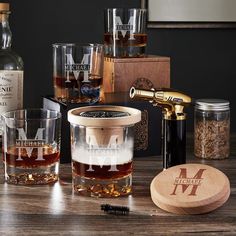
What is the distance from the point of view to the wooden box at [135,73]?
57.4 inches

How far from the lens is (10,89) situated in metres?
1.44

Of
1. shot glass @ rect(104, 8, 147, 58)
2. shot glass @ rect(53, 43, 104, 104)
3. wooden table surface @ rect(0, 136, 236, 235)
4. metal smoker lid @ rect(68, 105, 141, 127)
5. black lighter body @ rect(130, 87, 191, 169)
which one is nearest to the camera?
wooden table surface @ rect(0, 136, 236, 235)

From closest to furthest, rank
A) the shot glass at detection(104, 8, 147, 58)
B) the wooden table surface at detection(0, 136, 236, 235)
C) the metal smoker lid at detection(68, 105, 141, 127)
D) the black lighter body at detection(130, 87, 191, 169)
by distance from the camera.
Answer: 1. the wooden table surface at detection(0, 136, 236, 235)
2. the metal smoker lid at detection(68, 105, 141, 127)
3. the black lighter body at detection(130, 87, 191, 169)
4. the shot glass at detection(104, 8, 147, 58)

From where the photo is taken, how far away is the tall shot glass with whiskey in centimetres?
109

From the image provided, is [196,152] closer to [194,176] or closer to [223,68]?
[194,176]

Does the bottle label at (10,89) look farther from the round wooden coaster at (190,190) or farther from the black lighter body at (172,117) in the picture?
the round wooden coaster at (190,190)

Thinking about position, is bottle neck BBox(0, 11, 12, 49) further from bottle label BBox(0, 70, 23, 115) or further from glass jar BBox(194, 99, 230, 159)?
glass jar BBox(194, 99, 230, 159)

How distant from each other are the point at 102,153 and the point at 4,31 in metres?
0.51

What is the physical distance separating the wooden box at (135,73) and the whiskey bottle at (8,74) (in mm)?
223

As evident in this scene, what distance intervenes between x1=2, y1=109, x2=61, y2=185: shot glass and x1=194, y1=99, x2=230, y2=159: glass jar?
1.27ft

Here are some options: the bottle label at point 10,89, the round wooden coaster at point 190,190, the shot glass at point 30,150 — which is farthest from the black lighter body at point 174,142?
the bottle label at point 10,89

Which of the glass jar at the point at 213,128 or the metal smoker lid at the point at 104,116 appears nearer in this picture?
the metal smoker lid at the point at 104,116

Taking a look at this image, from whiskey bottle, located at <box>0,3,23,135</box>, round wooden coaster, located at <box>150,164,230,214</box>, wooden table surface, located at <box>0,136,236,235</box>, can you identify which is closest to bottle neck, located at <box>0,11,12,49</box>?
whiskey bottle, located at <box>0,3,23,135</box>

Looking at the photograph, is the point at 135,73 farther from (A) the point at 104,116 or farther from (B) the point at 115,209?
(B) the point at 115,209
